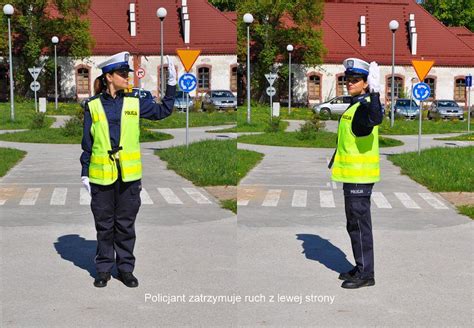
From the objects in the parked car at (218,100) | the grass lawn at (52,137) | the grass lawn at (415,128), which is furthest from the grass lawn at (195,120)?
the grass lawn at (415,128)

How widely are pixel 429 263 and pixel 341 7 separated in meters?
51.9

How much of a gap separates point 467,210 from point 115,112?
20.9 ft

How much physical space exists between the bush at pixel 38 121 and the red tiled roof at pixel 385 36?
2974 cm

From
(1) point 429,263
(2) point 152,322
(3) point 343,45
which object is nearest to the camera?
(2) point 152,322

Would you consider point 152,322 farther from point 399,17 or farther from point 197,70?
point 399,17

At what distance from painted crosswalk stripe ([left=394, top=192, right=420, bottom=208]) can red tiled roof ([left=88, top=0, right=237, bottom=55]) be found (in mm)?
22321

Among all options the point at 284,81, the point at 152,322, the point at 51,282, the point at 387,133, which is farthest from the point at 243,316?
the point at 284,81

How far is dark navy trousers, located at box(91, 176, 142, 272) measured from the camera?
6.70 meters

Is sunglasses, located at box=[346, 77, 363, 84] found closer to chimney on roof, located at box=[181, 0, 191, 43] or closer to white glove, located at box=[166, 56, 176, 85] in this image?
white glove, located at box=[166, 56, 176, 85]

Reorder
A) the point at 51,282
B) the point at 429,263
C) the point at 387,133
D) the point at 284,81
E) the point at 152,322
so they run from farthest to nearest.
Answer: the point at 284,81
the point at 387,133
the point at 429,263
the point at 51,282
the point at 152,322

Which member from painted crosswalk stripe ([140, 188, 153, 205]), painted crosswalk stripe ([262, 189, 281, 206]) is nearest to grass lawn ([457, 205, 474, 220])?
painted crosswalk stripe ([262, 189, 281, 206])

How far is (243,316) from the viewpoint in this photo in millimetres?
5559

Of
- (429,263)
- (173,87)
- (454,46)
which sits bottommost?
(429,263)

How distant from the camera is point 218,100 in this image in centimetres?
4456
